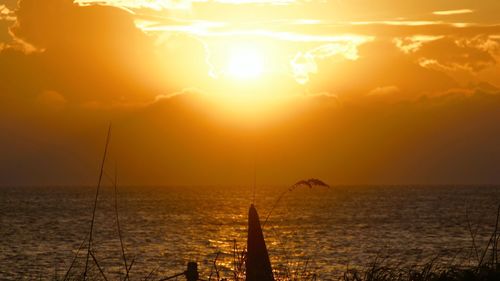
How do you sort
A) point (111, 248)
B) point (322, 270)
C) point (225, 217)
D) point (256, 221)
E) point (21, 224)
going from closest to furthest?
1. point (256, 221)
2. point (322, 270)
3. point (111, 248)
4. point (21, 224)
5. point (225, 217)

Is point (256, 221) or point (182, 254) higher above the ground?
point (256, 221)

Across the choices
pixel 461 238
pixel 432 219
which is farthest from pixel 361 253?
pixel 432 219

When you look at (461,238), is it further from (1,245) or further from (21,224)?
(21,224)

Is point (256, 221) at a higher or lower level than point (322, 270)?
higher

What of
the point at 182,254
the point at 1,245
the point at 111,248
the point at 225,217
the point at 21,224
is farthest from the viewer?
the point at 225,217

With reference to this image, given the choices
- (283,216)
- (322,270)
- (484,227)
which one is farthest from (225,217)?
(322,270)

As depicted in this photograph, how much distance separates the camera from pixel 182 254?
61.2m

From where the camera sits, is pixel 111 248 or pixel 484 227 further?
pixel 484 227

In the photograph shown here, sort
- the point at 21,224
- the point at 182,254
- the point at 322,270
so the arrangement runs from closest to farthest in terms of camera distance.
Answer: the point at 322,270 → the point at 182,254 → the point at 21,224

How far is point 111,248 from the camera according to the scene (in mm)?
65312

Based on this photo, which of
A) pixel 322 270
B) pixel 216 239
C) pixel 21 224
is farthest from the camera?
pixel 21 224

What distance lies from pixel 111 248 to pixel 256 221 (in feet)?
200

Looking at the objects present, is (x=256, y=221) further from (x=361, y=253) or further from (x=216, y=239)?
(x=216, y=239)

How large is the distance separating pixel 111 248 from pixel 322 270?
80.1 feet
